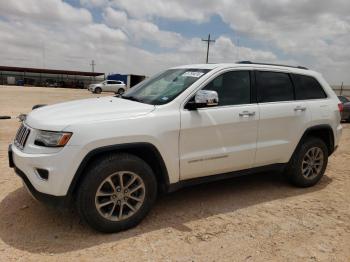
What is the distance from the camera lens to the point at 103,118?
10.9ft

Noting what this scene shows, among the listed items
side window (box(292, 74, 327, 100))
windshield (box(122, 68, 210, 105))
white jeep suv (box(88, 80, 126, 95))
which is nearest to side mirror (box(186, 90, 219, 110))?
windshield (box(122, 68, 210, 105))

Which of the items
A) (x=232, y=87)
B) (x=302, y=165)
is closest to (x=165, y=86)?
(x=232, y=87)

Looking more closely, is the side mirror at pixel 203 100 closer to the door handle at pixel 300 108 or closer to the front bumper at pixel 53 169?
the front bumper at pixel 53 169

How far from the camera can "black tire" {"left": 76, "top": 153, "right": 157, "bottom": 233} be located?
128 inches

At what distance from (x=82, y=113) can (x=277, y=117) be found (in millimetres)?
2495

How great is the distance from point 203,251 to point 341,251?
53.1 inches

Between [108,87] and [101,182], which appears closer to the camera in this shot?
[101,182]

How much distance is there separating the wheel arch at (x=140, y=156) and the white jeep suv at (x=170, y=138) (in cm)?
1

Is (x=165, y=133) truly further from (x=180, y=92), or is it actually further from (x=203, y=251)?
(x=203, y=251)

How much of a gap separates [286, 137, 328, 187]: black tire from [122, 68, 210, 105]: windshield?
6.10 ft

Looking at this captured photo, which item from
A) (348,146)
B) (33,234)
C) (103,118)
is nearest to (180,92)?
(103,118)

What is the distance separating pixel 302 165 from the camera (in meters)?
4.94

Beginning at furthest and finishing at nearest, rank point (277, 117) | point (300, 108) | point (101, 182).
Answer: point (300, 108) < point (277, 117) < point (101, 182)

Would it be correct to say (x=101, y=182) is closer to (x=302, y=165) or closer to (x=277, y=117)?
(x=277, y=117)
